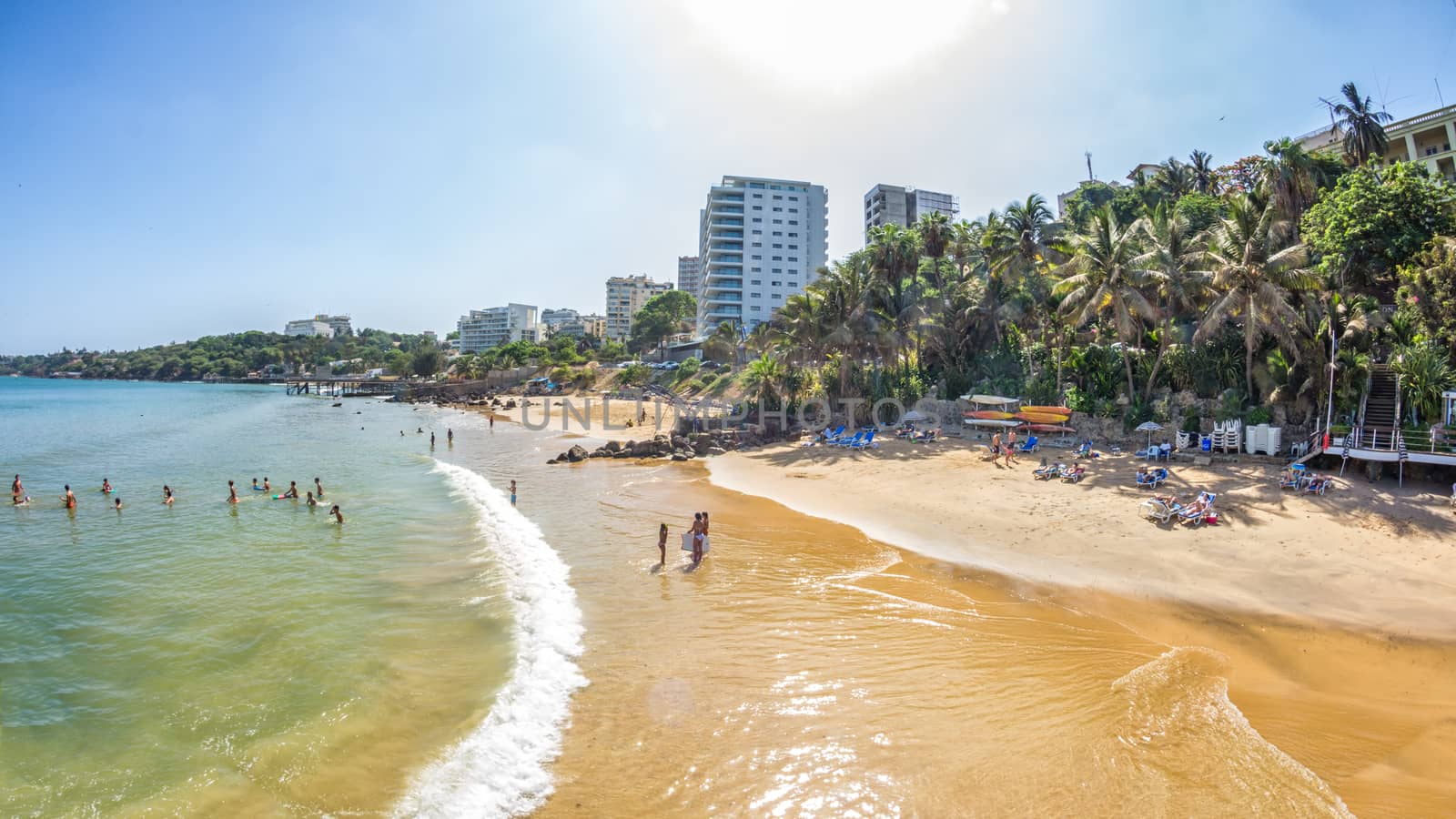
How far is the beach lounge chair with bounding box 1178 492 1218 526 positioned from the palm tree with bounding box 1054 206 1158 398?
1159 cm

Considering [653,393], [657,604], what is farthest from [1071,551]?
[653,393]

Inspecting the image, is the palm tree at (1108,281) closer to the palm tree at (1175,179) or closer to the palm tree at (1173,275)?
the palm tree at (1173,275)

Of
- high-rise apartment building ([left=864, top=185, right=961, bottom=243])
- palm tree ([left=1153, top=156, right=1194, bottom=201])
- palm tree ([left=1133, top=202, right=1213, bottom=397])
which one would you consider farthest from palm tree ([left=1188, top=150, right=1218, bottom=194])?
high-rise apartment building ([left=864, top=185, right=961, bottom=243])

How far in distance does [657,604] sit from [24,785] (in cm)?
885

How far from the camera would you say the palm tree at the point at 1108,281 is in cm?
2617

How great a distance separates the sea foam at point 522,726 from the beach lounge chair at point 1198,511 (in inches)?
584

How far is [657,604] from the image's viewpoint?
12.9 metres

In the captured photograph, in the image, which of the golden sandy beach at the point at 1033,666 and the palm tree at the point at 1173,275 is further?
the palm tree at the point at 1173,275

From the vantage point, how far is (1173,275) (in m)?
26.3

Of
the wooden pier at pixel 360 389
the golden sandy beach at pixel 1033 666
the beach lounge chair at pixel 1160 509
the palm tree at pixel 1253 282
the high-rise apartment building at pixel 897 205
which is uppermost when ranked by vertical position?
the high-rise apartment building at pixel 897 205

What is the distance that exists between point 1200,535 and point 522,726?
51.0ft

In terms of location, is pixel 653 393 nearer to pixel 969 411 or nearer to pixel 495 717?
pixel 969 411

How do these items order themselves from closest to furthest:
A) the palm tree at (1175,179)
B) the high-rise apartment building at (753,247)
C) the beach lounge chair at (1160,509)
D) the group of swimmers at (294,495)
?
1. the beach lounge chair at (1160,509)
2. the group of swimmers at (294,495)
3. the palm tree at (1175,179)
4. the high-rise apartment building at (753,247)

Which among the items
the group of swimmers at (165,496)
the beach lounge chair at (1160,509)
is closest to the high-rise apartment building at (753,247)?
the group of swimmers at (165,496)
